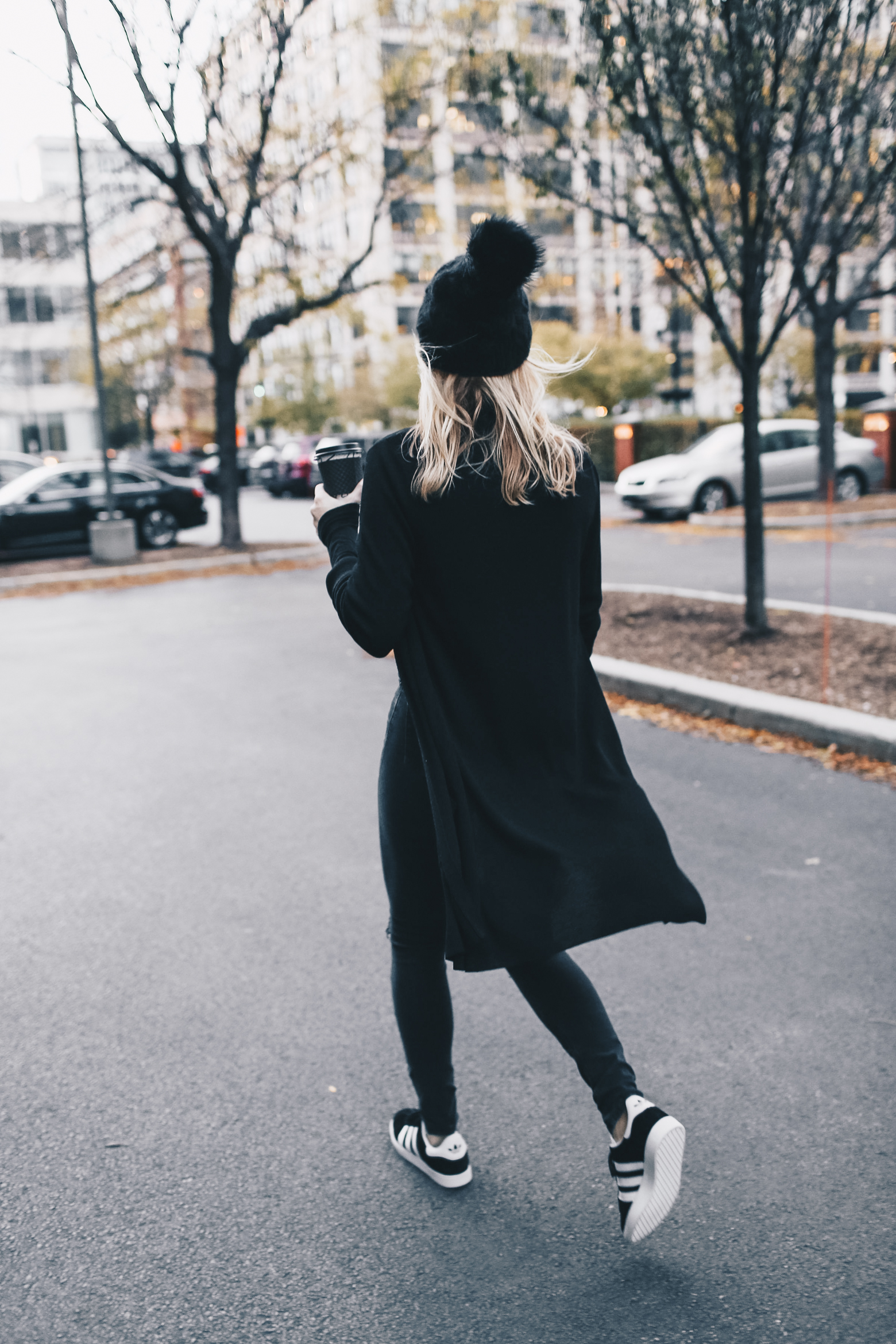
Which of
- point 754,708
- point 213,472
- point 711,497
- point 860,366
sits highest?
point 860,366

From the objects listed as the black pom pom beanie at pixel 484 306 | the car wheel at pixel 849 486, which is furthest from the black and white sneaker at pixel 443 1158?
the car wheel at pixel 849 486

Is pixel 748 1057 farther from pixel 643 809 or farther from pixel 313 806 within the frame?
pixel 313 806

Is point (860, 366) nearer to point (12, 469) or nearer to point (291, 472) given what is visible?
point (291, 472)

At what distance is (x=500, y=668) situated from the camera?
2145 mm

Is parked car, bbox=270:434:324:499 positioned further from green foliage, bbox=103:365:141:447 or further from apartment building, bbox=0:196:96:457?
apartment building, bbox=0:196:96:457

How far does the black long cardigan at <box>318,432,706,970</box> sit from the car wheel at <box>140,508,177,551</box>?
1713 centimetres

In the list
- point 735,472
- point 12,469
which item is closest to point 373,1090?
point 735,472

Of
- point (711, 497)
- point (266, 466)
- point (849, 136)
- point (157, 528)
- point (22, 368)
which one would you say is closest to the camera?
point (849, 136)

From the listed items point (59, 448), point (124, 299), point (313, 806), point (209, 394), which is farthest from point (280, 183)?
point (59, 448)

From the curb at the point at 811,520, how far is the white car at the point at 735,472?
1.00 m

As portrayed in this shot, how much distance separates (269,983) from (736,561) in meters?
10.9

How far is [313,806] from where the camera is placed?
5.27 metres

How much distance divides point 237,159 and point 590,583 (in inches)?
636

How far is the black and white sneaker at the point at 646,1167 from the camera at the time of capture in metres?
2.21
